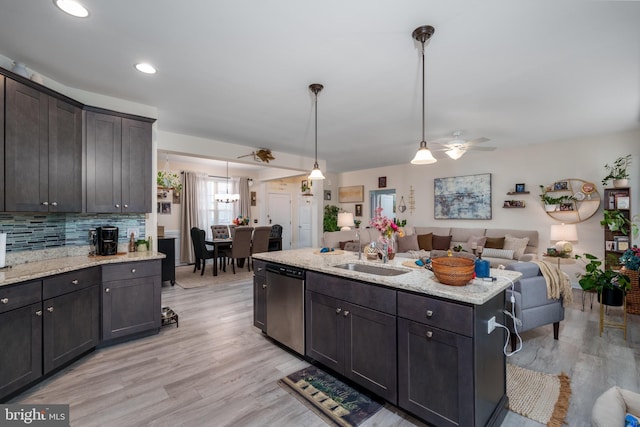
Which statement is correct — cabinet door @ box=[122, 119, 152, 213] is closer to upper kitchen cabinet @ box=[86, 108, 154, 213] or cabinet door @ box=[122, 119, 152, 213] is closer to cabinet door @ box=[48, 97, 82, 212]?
upper kitchen cabinet @ box=[86, 108, 154, 213]

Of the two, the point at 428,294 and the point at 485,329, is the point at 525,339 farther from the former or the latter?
the point at 428,294

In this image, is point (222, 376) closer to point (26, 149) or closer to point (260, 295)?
point (260, 295)

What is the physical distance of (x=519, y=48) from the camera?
222cm

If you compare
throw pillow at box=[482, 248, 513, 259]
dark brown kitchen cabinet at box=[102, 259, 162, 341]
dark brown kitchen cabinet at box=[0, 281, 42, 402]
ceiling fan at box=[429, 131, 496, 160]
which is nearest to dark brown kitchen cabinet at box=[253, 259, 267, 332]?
dark brown kitchen cabinet at box=[102, 259, 162, 341]

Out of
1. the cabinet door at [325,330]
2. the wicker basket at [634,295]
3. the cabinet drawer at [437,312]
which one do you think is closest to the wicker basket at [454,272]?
the cabinet drawer at [437,312]

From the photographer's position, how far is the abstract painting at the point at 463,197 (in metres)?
5.92

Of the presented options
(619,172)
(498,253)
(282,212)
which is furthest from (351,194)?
(619,172)

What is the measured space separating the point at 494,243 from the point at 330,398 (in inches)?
188

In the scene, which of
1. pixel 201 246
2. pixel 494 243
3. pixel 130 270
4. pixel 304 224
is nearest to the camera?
pixel 130 270

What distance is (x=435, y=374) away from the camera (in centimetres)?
163

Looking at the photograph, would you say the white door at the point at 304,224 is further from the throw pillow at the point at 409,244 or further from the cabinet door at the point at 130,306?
the cabinet door at the point at 130,306

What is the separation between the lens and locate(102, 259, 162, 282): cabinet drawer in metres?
2.75

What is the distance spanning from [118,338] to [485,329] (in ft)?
10.9

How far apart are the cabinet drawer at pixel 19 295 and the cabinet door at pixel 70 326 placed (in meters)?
0.12
